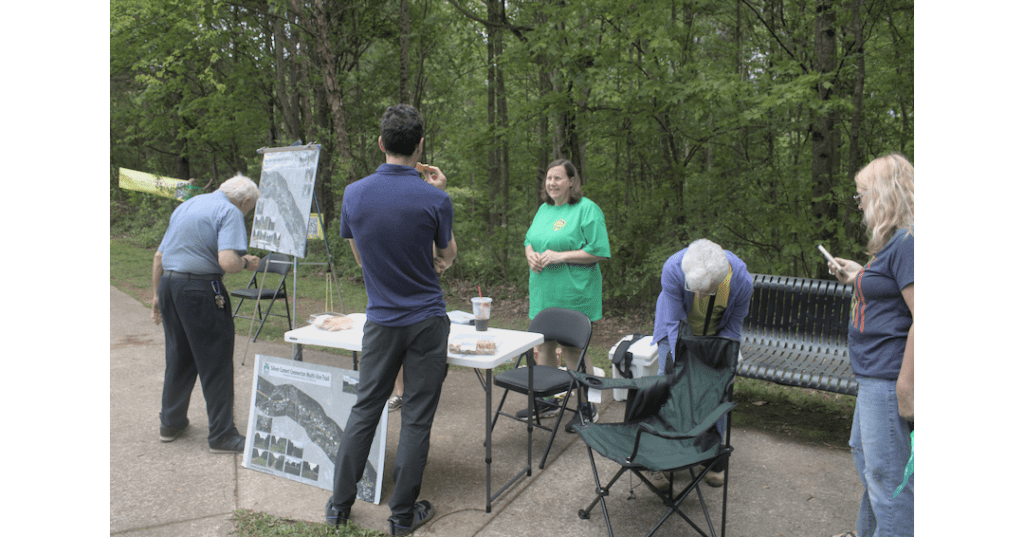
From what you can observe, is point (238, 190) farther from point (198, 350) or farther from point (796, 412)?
point (796, 412)

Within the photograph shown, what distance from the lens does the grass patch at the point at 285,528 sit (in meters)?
2.73

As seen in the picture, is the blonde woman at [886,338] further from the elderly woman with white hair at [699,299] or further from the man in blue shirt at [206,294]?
the man in blue shirt at [206,294]

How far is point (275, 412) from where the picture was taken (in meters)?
3.36

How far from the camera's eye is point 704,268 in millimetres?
2811

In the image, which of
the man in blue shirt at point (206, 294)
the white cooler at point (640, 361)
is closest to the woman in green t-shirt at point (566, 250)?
the white cooler at point (640, 361)

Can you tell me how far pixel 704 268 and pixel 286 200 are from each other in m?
4.12

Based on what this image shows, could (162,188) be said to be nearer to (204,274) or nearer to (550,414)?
(204,274)

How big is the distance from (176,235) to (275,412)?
3.96ft

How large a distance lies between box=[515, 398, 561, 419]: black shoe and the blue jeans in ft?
7.26

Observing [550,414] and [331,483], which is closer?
[331,483]

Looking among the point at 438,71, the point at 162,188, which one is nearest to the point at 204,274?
the point at 162,188

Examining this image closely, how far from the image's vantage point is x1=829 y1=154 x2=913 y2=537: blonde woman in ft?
6.53

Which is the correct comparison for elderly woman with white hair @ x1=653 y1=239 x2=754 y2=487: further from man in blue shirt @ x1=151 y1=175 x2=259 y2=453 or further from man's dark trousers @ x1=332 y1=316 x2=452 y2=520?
man in blue shirt @ x1=151 y1=175 x2=259 y2=453

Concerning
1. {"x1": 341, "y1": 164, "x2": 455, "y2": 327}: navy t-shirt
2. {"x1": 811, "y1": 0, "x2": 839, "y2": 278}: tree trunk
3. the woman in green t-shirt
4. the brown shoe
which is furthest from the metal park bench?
{"x1": 341, "y1": 164, "x2": 455, "y2": 327}: navy t-shirt
